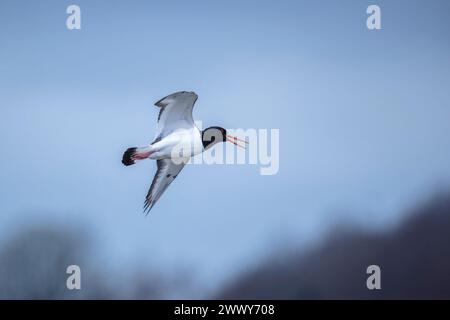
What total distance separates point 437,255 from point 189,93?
1.72m

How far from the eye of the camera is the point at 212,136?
335 centimetres

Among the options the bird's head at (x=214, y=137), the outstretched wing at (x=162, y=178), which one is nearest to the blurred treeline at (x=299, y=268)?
the outstretched wing at (x=162, y=178)

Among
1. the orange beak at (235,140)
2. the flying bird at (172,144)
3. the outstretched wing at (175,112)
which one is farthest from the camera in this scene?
the orange beak at (235,140)

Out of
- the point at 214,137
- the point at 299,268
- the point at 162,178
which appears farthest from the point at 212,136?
the point at 299,268

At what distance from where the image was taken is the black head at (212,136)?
3.33m

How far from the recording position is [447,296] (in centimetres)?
344

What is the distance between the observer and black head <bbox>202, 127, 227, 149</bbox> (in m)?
3.33

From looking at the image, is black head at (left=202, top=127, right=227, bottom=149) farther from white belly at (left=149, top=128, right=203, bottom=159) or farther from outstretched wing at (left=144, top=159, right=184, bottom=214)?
outstretched wing at (left=144, top=159, right=184, bottom=214)

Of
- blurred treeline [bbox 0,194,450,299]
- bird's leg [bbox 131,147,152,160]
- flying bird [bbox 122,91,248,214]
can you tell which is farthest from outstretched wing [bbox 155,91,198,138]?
blurred treeline [bbox 0,194,450,299]

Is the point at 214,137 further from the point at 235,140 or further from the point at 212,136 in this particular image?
the point at 235,140

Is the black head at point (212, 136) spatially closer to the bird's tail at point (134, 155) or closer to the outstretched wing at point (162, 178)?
the outstretched wing at point (162, 178)

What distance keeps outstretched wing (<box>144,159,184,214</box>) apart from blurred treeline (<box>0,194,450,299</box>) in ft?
1.37
